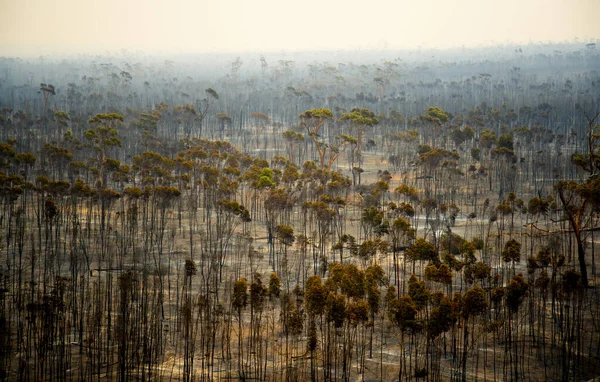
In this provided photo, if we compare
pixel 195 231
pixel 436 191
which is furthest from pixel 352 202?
pixel 195 231

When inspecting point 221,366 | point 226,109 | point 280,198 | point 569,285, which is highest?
point 226,109

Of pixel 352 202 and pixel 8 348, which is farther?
pixel 352 202

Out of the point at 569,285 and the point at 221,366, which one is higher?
the point at 569,285

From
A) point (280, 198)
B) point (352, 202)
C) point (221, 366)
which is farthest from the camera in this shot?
point (352, 202)

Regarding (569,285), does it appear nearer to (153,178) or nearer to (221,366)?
(221,366)

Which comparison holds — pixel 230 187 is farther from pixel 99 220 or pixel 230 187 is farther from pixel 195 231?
pixel 99 220

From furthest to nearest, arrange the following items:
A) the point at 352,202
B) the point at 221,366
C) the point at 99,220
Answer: the point at 352,202
the point at 99,220
the point at 221,366

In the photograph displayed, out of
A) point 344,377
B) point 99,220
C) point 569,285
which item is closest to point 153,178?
point 99,220

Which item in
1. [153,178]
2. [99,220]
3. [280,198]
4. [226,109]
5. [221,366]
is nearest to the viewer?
[221,366]

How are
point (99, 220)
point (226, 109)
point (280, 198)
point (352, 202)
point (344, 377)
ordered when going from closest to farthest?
point (344, 377) < point (280, 198) < point (99, 220) < point (352, 202) < point (226, 109)
